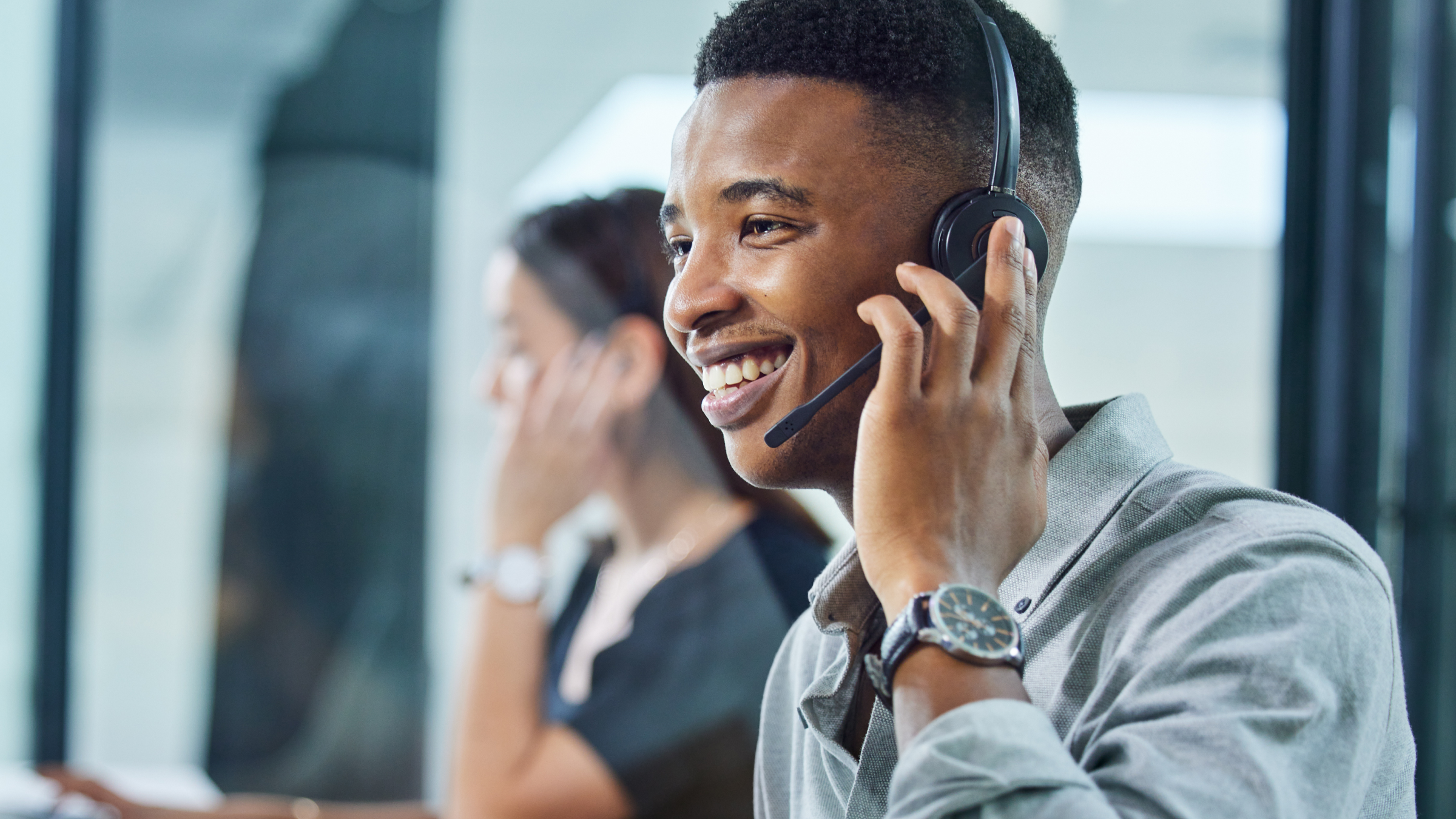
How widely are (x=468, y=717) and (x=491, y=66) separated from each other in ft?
A: 4.03

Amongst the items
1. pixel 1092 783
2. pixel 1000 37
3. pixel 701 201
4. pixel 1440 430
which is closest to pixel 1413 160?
pixel 1440 430

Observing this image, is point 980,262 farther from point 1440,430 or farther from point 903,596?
point 1440,430

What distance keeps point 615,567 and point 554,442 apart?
9.2 inches

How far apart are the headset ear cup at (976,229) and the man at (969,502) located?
3 centimetres

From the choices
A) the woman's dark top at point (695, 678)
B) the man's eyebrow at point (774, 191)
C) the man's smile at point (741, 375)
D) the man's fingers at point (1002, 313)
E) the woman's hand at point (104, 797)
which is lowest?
the woman's hand at point (104, 797)

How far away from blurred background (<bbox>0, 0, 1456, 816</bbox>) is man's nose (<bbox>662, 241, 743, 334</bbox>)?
1.28 metres

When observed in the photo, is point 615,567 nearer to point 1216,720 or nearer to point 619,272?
point 619,272

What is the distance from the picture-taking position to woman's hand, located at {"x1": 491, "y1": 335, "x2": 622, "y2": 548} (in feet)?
5.28

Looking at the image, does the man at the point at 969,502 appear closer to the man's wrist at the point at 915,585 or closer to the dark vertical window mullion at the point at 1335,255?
the man's wrist at the point at 915,585

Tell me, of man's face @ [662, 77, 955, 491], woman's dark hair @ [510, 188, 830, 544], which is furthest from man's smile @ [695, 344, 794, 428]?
woman's dark hair @ [510, 188, 830, 544]

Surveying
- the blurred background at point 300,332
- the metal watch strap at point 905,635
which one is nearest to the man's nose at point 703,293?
the metal watch strap at point 905,635

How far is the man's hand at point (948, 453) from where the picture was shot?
0.54 m

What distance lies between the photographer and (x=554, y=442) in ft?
5.32

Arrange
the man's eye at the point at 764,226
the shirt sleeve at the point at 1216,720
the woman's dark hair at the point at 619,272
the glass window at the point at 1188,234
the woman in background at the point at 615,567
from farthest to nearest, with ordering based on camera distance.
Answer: the glass window at the point at 1188,234
the woman's dark hair at the point at 619,272
the woman in background at the point at 615,567
the man's eye at the point at 764,226
the shirt sleeve at the point at 1216,720
